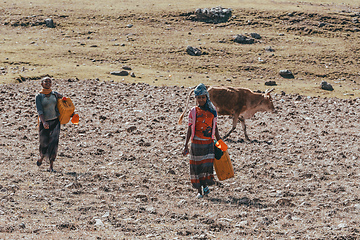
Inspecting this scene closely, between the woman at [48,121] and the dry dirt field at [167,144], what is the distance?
418mm

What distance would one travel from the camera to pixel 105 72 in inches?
1081

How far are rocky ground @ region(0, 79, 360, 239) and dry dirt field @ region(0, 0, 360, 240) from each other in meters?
0.03

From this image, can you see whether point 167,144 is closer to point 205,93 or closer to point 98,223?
point 205,93

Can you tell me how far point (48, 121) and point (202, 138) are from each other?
357cm

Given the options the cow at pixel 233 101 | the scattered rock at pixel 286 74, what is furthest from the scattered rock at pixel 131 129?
the scattered rock at pixel 286 74

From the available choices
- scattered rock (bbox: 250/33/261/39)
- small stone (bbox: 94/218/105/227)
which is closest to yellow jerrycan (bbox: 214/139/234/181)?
small stone (bbox: 94/218/105/227)

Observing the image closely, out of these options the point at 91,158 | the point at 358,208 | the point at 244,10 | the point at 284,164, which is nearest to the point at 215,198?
the point at 358,208

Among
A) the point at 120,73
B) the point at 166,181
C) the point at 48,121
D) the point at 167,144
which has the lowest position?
the point at 120,73

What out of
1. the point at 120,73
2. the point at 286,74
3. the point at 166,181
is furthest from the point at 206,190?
the point at 286,74

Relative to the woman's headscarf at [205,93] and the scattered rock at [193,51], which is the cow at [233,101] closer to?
the woman's headscarf at [205,93]

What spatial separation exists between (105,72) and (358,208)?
71.8ft

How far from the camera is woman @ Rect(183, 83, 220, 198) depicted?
25.9ft

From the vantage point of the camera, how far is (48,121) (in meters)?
9.48

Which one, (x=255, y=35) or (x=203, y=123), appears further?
(x=255, y=35)
